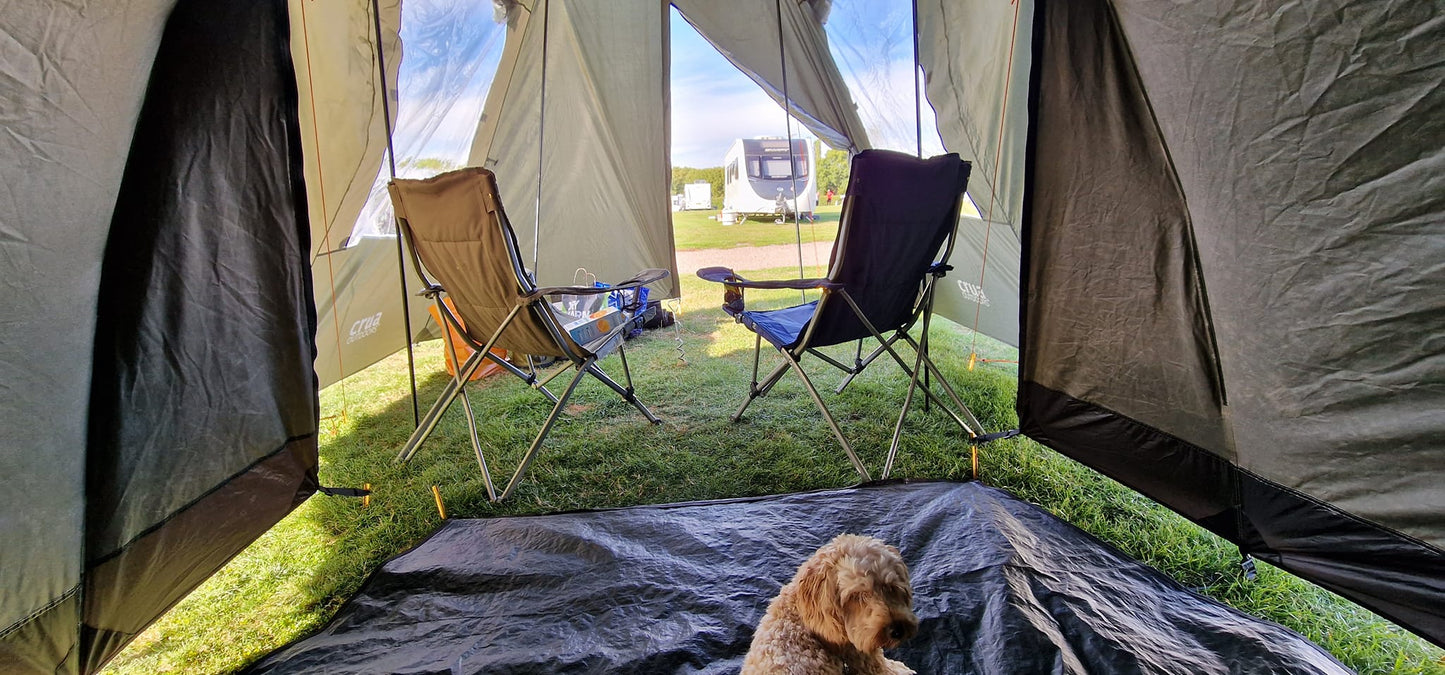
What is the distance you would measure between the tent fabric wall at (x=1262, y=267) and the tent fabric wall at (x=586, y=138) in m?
2.59

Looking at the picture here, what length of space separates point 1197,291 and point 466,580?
2034 millimetres

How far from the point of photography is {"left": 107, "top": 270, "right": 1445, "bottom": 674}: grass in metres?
1.27

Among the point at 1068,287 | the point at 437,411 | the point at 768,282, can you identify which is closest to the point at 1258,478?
the point at 1068,287

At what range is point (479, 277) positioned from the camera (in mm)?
1978

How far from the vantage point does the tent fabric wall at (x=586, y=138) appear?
3520 millimetres

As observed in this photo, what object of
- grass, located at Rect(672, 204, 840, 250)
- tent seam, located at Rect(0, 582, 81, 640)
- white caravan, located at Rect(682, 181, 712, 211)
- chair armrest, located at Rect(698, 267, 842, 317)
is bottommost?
tent seam, located at Rect(0, 582, 81, 640)

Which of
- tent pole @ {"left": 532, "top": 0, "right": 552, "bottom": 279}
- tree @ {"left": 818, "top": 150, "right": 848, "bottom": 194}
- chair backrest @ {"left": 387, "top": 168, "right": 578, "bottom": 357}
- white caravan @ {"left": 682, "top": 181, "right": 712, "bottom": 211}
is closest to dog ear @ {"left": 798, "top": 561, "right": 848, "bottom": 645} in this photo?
chair backrest @ {"left": 387, "top": 168, "right": 578, "bottom": 357}

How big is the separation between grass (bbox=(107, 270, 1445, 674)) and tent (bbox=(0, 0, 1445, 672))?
0.39ft

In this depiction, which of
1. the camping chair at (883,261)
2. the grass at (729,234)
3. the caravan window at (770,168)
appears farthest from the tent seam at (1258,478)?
the caravan window at (770,168)

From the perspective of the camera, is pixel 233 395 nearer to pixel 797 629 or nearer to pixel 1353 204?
pixel 797 629

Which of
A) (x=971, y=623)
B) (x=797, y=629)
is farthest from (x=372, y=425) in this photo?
(x=971, y=623)

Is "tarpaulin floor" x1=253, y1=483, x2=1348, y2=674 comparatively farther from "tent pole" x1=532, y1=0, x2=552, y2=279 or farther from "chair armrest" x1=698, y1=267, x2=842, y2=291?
"tent pole" x1=532, y1=0, x2=552, y2=279

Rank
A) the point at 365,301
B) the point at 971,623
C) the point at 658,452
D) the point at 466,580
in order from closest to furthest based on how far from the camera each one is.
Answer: the point at 971,623
the point at 466,580
the point at 658,452
the point at 365,301

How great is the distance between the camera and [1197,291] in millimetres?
1425
